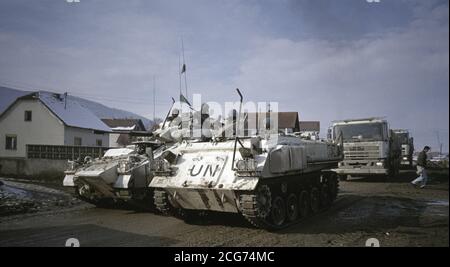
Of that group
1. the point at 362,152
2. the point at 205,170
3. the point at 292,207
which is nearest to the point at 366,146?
the point at 362,152

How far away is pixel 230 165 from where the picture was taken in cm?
726

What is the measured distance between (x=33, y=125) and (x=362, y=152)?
941 inches

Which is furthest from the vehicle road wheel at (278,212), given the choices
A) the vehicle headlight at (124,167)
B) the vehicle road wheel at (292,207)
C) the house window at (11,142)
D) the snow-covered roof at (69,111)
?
the house window at (11,142)

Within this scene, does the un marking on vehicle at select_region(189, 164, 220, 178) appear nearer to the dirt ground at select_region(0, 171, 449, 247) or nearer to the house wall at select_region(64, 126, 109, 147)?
the dirt ground at select_region(0, 171, 449, 247)

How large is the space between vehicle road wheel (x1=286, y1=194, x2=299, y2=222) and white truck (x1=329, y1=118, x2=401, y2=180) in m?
7.91

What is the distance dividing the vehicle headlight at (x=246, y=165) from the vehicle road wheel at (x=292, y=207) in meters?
1.78

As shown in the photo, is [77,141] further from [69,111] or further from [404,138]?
[404,138]

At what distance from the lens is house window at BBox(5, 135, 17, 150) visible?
26.6 metres

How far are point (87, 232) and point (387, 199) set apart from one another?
331 inches

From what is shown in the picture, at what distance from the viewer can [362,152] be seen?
1616cm

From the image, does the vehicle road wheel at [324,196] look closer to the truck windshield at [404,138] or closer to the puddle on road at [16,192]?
the puddle on road at [16,192]

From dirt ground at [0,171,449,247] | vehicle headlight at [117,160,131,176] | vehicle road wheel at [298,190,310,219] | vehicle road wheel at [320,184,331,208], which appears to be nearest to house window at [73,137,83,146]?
dirt ground at [0,171,449,247]
